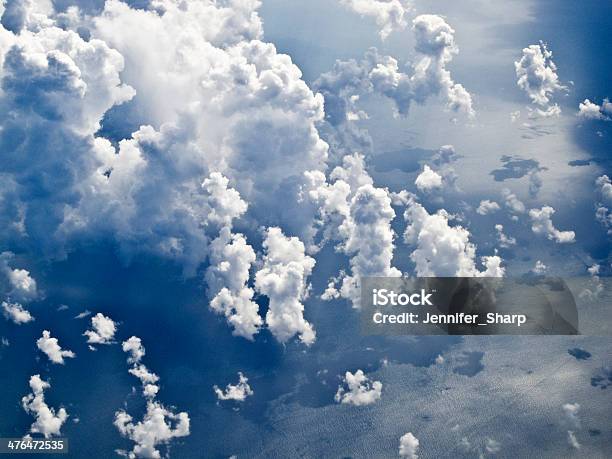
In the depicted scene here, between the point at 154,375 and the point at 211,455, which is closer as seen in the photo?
the point at 211,455

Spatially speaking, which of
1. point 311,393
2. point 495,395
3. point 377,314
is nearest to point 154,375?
point 311,393

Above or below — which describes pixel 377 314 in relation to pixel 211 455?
above

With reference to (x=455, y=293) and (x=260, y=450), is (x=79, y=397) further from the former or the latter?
(x=455, y=293)

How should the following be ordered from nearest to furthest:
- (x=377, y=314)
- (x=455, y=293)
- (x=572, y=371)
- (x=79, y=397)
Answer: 1. (x=377, y=314)
2. (x=455, y=293)
3. (x=79, y=397)
4. (x=572, y=371)

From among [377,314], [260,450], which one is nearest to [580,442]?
[377,314]

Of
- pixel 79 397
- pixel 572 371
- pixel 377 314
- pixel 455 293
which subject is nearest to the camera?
pixel 377 314

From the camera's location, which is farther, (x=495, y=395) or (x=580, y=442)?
(x=495, y=395)

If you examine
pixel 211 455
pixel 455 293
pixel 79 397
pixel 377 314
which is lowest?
pixel 211 455

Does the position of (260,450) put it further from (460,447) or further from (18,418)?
(18,418)

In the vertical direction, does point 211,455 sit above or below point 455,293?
below
